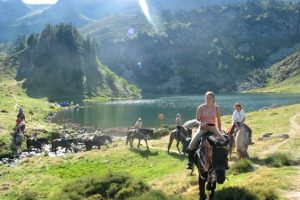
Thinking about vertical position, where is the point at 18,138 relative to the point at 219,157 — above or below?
below

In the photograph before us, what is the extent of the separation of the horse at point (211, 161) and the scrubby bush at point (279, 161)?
9623mm

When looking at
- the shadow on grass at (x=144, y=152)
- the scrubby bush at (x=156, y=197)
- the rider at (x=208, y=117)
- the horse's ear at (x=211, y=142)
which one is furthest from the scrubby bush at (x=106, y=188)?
the shadow on grass at (x=144, y=152)

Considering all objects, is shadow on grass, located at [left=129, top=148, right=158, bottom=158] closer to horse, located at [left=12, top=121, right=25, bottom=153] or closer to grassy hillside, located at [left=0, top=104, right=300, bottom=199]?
grassy hillside, located at [left=0, top=104, right=300, bottom=199]

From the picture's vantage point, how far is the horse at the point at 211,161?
16.4 meters

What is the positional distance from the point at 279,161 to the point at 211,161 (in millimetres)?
10993

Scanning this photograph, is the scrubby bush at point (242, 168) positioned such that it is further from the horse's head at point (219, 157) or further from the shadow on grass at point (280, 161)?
the horse's head at point (219, 157)

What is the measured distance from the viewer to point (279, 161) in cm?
2570

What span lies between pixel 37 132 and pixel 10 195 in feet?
141

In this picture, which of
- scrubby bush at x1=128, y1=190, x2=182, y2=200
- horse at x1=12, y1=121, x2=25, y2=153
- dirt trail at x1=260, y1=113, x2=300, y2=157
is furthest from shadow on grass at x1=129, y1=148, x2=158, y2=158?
horse at x1=12, y1=121, x2=25, y2=153

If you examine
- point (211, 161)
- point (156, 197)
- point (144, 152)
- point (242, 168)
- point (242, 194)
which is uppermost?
point (211, 161)

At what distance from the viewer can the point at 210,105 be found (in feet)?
57.8

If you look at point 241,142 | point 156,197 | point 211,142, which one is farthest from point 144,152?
point 211,142

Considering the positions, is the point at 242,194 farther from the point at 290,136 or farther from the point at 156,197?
the point at 290,136

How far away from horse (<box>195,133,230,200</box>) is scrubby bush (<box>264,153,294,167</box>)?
31.6ft
